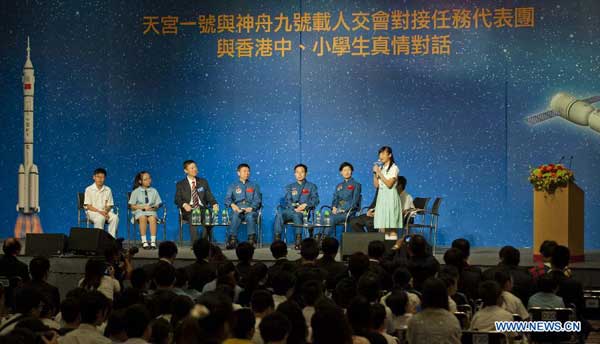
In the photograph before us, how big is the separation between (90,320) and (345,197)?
20.9 feet

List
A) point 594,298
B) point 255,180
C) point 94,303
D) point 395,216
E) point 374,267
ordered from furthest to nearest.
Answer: point 255,180, point 395,216, point 374,267, point 594,298, point 94,303

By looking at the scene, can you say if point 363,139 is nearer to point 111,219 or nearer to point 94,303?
point 111,219

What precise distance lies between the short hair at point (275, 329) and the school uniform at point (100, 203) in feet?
23.4

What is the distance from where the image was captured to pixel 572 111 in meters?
10.6

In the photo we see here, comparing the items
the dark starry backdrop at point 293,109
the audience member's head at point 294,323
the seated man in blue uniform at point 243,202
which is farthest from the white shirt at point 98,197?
the audience member's head at point 294,323

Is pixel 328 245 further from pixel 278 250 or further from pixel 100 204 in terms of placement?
pixel 100 204

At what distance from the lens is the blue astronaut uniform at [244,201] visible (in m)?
10.5

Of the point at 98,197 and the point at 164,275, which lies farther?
the point at 98,197

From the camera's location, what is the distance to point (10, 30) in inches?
468

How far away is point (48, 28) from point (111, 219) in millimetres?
2918

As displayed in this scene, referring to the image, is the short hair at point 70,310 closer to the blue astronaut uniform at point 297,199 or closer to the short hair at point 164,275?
the short hair at point 164,275

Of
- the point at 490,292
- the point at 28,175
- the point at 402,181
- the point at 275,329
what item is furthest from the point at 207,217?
the point at 275,329

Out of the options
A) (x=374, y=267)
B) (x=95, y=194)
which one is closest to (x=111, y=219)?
(x=95, y=194)

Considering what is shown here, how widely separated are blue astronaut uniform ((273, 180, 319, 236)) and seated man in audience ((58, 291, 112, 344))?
6022 millimetres
